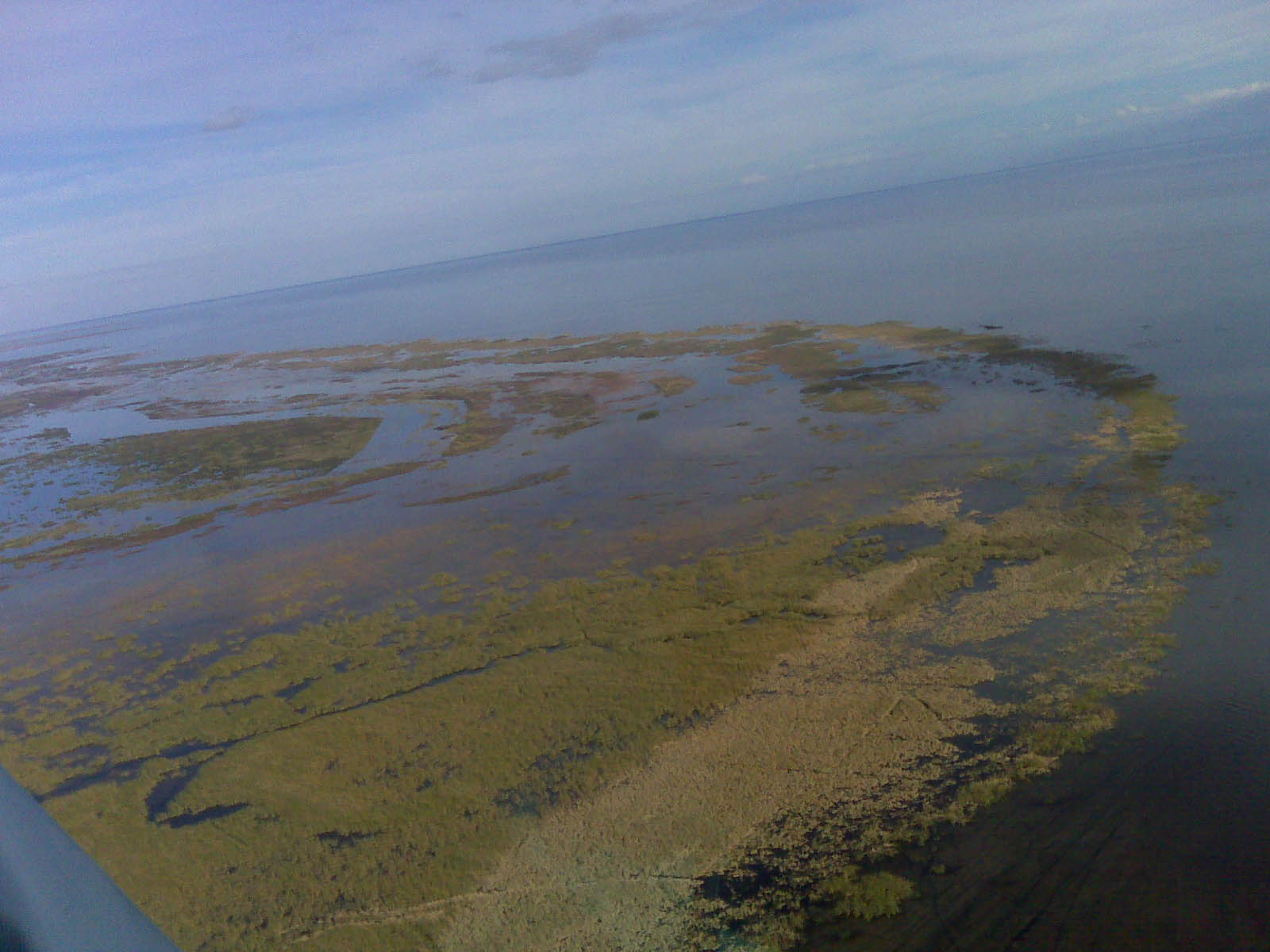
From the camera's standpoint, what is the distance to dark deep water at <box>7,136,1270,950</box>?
Result: 8.27 m

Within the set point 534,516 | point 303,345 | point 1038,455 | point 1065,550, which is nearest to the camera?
point 1065,550

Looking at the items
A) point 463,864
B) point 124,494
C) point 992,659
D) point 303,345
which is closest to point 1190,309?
point 992,659

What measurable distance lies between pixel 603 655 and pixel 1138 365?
2135cm

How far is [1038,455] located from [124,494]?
97.7 ft

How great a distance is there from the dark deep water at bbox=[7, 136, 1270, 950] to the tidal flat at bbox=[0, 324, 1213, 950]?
0.59 metres

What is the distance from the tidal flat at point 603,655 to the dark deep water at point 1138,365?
0.59 metres

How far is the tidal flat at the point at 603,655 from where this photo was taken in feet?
31.0

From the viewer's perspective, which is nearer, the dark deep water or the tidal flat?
the dark deep water

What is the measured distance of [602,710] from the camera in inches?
490

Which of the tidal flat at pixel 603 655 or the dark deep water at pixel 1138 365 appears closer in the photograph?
the dark deep water at pixel 1138 365

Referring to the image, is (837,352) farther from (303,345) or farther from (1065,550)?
(303,345)

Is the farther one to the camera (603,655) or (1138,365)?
(1138,365)

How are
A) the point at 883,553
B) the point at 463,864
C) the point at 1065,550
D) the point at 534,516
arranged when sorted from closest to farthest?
the point at 463,864
the point at 1065,550
the point at 883,553
the point at 534,516

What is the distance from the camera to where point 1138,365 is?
25922 mm
